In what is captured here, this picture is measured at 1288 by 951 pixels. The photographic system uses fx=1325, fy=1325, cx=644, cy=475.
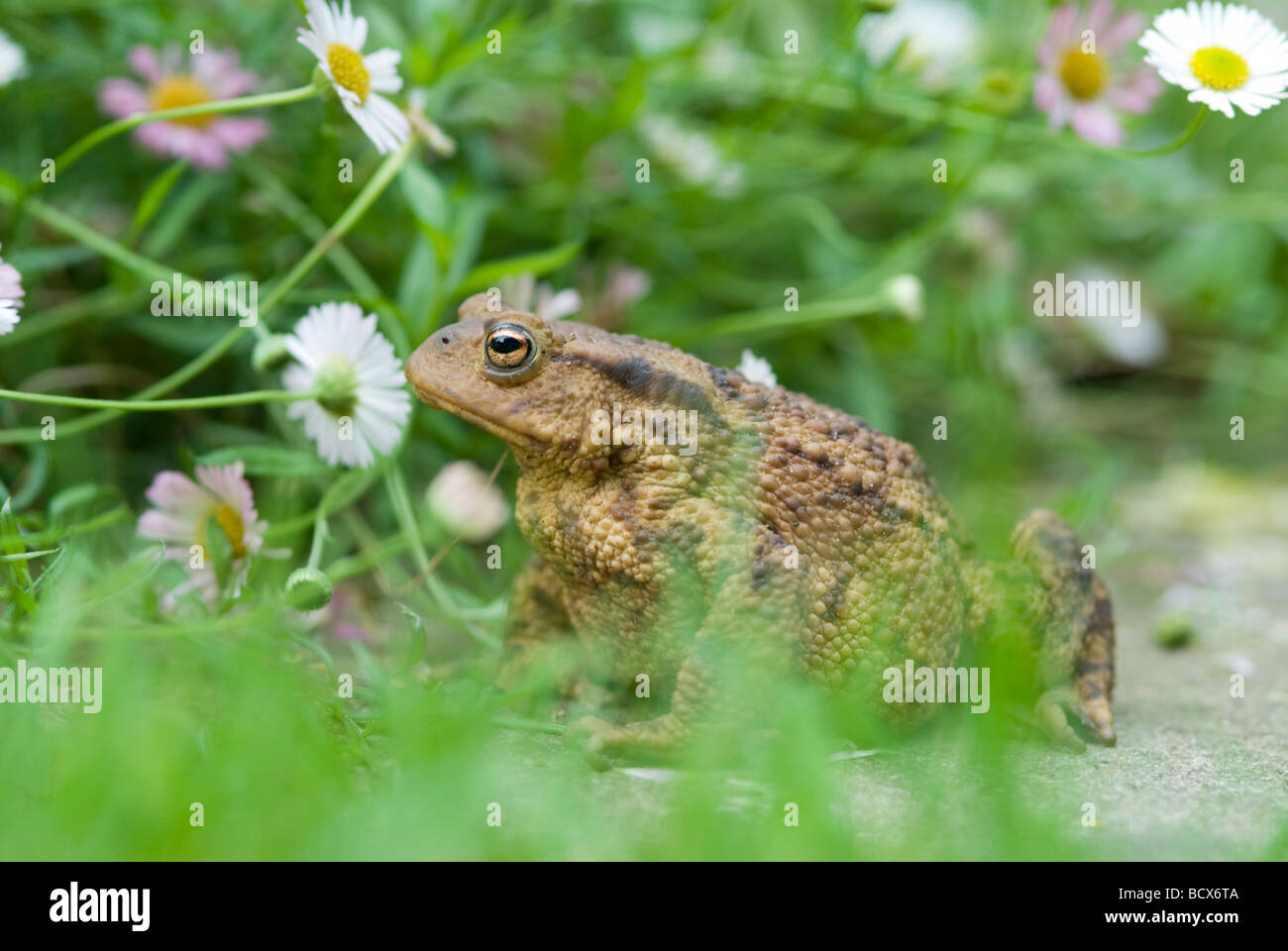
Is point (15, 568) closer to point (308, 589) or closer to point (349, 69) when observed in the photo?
point (308, 589)

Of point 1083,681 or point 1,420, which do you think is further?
point 1,420

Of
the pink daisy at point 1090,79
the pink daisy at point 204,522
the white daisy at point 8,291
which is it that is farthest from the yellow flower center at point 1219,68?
the white daisy at point 8,291

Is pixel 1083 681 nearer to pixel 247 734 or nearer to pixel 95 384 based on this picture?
pixel 247 734

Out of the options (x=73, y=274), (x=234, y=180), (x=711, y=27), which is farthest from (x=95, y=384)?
(x=711, y=27)

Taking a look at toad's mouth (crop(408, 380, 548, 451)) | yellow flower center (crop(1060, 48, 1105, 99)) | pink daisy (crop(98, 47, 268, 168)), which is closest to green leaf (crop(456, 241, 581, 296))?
toad's mouth (crop(408, 380, 548, 451))

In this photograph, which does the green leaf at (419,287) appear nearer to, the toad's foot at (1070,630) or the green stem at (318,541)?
the green stem at (318,541)

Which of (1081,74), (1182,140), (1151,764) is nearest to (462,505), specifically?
(1151,764)

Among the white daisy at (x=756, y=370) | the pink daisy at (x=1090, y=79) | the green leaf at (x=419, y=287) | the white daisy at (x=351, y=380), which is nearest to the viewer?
the white daisy at (x=351, y=380)

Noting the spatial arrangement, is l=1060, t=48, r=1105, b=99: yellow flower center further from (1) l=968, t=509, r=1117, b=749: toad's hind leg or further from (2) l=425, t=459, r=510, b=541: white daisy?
(2) l=425, t=459, r=510, b=541: white daisy
